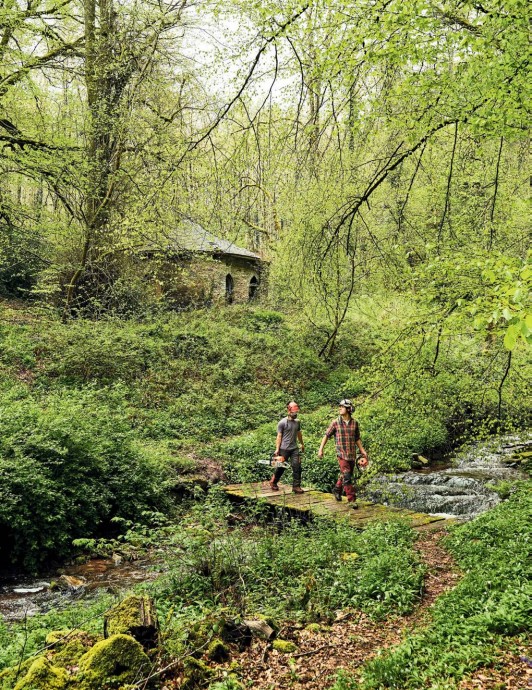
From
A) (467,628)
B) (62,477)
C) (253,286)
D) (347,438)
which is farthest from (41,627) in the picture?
(253,286)

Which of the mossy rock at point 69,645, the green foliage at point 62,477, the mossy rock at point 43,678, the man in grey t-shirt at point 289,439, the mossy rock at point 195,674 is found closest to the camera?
the mossy rock at point 43,678

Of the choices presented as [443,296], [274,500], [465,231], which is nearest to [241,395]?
[274,500]

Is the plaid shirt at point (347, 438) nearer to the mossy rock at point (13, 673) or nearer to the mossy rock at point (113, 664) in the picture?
the mossy rock at point (113, 664)

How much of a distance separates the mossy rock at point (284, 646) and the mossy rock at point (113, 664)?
136 cm

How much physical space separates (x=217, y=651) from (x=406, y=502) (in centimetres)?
813

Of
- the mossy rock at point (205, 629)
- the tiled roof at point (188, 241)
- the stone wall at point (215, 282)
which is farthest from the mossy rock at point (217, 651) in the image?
the stone wall at point (215, 282)

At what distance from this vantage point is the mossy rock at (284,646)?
521 centimetres

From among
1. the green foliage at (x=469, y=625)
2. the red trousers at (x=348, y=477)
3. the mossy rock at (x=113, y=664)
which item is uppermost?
the green foliage at (x=469, y=625)

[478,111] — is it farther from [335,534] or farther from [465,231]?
[335,534]

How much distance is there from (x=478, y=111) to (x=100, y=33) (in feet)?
52.5

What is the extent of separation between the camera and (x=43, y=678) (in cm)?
416

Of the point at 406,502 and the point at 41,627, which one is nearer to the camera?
the point at 41,627

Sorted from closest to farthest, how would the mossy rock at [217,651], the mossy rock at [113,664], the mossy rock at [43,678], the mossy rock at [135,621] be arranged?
the mossy rock at [43,678]
the mossy rock at [113,664]
the mossy rock at [135,621]
the mossy rock at [217,651]

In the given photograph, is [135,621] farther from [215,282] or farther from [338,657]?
[215,282]
